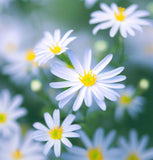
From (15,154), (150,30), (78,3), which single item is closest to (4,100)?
(15,154)

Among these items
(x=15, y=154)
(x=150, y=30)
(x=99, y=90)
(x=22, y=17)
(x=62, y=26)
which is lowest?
(x=15, y=154)

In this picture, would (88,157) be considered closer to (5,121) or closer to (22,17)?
(5,121)

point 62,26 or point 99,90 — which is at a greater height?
point 62,26

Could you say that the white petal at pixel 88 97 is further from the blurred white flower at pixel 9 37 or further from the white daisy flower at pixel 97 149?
the blurred white flower at pixel 9 37

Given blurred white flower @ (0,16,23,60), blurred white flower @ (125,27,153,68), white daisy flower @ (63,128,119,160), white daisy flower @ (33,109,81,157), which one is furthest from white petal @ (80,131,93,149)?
blurred white flower @ (0,16,23,60)

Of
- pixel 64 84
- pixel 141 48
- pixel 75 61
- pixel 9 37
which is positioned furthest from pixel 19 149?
pixel 141 48

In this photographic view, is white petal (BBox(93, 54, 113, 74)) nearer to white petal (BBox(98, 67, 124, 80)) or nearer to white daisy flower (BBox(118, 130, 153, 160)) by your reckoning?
white petal (BBox(98, 67, 124, 80))

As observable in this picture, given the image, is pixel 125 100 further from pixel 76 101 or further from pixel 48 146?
pixel 48 146
